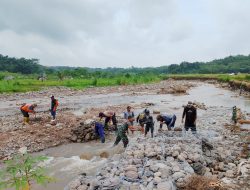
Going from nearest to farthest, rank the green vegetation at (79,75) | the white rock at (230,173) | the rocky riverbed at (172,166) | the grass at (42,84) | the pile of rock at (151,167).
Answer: the pile of rock at (151,167) → the rocky riverbed at (172,166) → the white rock at (230,173) → the grass at (42,84) → the green vegetation at (79,75)

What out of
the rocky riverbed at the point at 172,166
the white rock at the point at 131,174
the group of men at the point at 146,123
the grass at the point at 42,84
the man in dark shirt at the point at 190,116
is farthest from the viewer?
the grass at the point at 42,84

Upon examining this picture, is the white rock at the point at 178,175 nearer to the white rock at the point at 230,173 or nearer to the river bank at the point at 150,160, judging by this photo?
the river bank at the point at 150,160

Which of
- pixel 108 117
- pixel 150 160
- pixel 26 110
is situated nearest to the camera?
pixel 150 160

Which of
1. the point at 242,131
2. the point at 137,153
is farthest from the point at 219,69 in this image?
the point at 137,153

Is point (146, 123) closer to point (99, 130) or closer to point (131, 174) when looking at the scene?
point (99, 130)

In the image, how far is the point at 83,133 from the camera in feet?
50.8

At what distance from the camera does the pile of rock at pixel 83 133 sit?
15.4m

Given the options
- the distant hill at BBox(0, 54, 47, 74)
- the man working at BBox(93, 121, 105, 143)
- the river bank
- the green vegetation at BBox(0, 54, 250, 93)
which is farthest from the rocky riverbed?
the distant hill at BBox(0, 54, 47, 74)

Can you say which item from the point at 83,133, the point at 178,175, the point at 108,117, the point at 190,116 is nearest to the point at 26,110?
the point at 83,133

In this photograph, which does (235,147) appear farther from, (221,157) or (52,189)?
(52,189)

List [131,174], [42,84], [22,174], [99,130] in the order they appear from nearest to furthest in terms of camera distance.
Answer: [22,174] → [131,174] → [99,130] → [42,84]

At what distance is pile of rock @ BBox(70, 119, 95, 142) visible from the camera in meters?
15.4

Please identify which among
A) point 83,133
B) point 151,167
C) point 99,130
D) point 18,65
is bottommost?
point 83,133

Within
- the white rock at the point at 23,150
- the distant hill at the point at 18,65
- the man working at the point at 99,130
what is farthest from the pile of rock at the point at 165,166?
the distant hill at the point at 18,65
